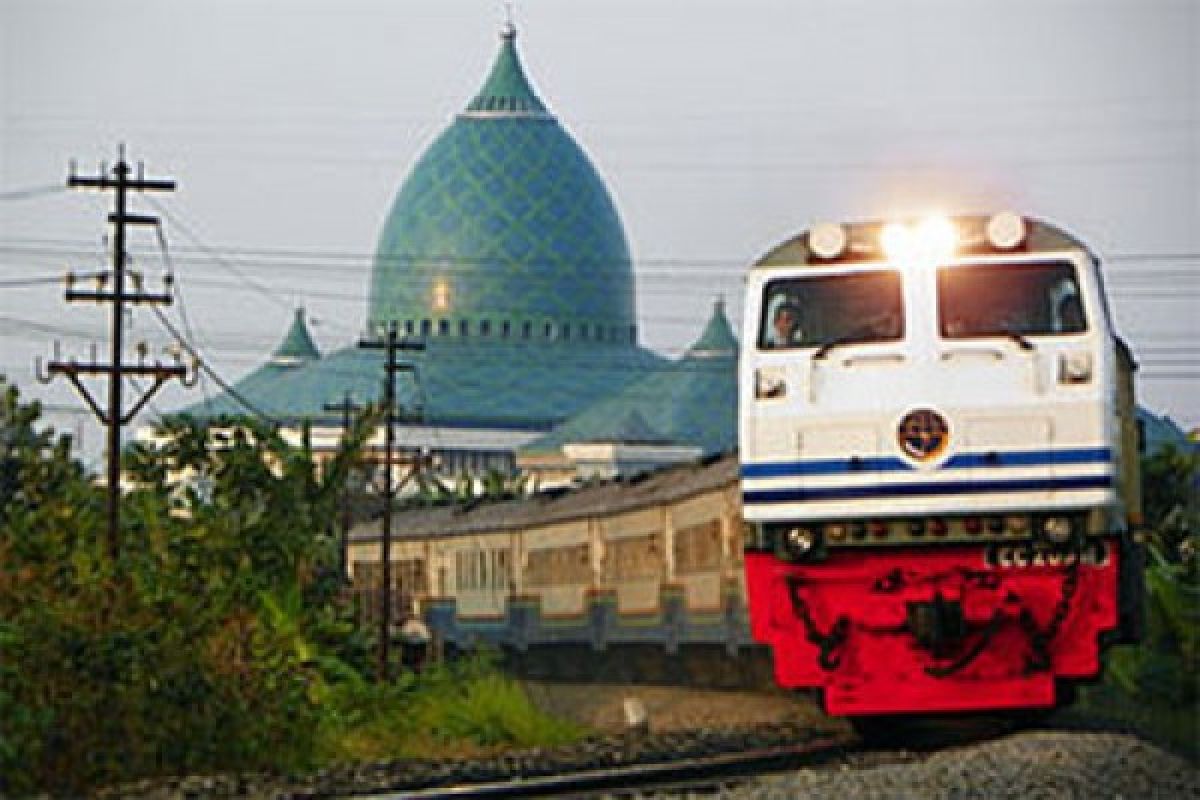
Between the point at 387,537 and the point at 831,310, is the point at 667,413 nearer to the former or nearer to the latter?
the point at 387,537

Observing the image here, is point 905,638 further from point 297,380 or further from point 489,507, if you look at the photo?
point 297,380

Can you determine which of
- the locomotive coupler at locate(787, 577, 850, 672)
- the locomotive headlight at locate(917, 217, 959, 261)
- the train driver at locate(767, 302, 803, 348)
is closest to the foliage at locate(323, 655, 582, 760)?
the locomotive coupler at locate(787, 577, 850, 672)

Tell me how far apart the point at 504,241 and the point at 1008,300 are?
11486 centimetres

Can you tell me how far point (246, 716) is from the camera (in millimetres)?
18109

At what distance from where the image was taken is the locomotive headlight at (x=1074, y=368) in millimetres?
15312

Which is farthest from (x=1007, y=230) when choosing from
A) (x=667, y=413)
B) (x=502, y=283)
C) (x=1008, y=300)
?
(x=502, y=283)

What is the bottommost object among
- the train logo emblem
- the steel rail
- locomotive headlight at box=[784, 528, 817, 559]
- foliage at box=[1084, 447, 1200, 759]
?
the steel rail

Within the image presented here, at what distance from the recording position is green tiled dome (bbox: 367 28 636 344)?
427 feet

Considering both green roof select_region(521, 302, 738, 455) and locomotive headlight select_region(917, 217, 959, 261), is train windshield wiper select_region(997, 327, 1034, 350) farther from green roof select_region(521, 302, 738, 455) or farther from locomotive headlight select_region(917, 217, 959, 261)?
green roof select_region(521, 302, 738, 455)

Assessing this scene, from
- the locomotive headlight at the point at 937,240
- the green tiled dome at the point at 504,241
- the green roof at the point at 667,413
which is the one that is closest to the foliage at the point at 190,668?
the locomotive headlight at the point at 937,240

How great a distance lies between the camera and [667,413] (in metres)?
129

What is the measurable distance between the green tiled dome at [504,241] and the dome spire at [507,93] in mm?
206

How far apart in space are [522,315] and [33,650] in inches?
4593

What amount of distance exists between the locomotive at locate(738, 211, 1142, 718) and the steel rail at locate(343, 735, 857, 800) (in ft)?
2.18
